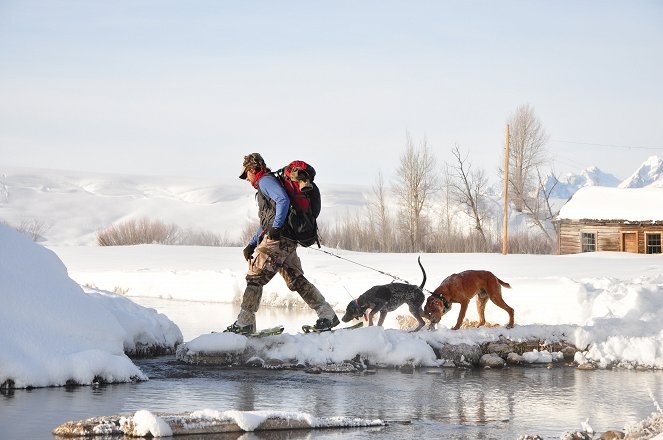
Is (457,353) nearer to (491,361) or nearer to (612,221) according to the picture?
(491,361)

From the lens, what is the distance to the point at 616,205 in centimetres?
4534

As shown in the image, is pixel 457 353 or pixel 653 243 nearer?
pixel 457 353

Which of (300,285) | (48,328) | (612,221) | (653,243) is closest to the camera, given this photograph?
(48,328)

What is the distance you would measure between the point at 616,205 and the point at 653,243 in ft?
9.29

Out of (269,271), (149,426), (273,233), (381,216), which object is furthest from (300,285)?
(381,216)

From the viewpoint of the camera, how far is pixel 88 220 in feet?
378

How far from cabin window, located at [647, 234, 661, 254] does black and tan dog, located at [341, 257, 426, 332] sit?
31.4 metres

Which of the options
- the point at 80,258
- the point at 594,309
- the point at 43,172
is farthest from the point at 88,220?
the point at 594,309

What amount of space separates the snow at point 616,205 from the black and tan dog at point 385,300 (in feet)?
102

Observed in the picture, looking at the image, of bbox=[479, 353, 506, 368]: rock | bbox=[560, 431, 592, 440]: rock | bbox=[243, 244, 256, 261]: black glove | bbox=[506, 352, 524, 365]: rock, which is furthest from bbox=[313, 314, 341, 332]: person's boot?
bbox=[560, 431, 592, 440]: rock

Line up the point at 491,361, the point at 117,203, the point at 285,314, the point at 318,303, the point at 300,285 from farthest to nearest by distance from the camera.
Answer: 1. the point at 117,203
2. the point at 285,314
3. the point at 491,361
4. the point at 318,303
5. the point at 300,285

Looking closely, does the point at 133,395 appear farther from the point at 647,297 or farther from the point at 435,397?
the point at 647,297

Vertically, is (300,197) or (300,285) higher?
(300,197)

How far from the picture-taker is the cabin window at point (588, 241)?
4538 cm
